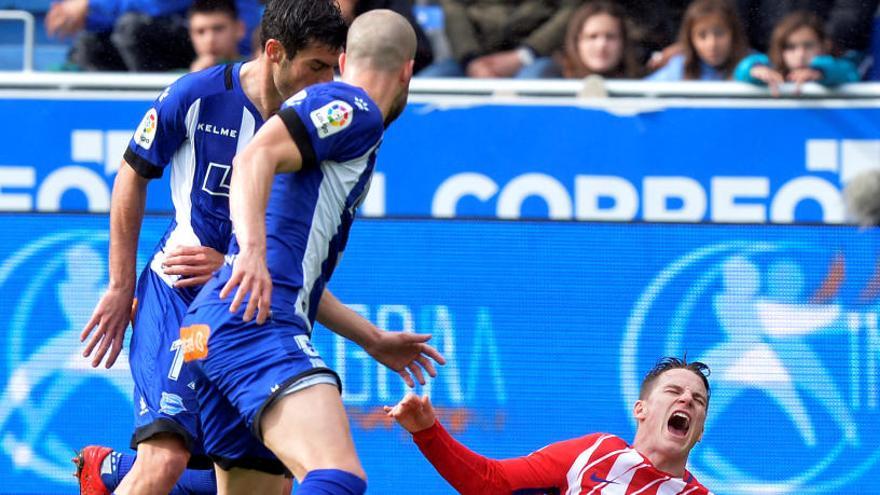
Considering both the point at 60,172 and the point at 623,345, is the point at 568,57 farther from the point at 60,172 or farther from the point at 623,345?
the point at 60,172

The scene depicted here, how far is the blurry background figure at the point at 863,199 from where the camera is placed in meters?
5.72

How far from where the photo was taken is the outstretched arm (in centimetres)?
432

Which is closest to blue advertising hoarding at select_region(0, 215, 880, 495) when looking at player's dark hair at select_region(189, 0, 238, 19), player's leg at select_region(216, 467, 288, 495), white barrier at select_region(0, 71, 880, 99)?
white barrier at select_region(0, 71, 880, 99)

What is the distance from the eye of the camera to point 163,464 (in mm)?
4094

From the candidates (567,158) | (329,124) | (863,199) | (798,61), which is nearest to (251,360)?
(329,124)

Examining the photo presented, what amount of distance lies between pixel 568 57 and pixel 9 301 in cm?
275

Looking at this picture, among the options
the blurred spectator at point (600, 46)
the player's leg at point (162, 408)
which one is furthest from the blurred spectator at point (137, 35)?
the player's leg at point (162, 408)

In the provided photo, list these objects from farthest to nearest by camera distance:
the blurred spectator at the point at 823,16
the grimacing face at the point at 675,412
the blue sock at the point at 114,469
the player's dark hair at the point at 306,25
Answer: the blurred spectator at the point at 823,16, the blue sock at the point at 114,469, the grimacing face at the point at 675,412, the player's dark hair at the point at 306,25

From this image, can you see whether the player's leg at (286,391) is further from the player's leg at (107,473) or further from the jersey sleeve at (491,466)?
the player's leg at (107,473)

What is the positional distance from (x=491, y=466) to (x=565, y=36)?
2.96m

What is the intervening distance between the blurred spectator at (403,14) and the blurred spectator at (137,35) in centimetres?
47

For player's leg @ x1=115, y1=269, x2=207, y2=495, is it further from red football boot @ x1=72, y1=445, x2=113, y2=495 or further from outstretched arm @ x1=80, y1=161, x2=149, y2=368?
red football boot @ x1=72, y1=445, x2=113, y2=495

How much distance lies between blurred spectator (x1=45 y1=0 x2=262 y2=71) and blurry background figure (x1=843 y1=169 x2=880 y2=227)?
2.86 meters

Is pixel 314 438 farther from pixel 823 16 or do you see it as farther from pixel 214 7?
pixel 823 16
